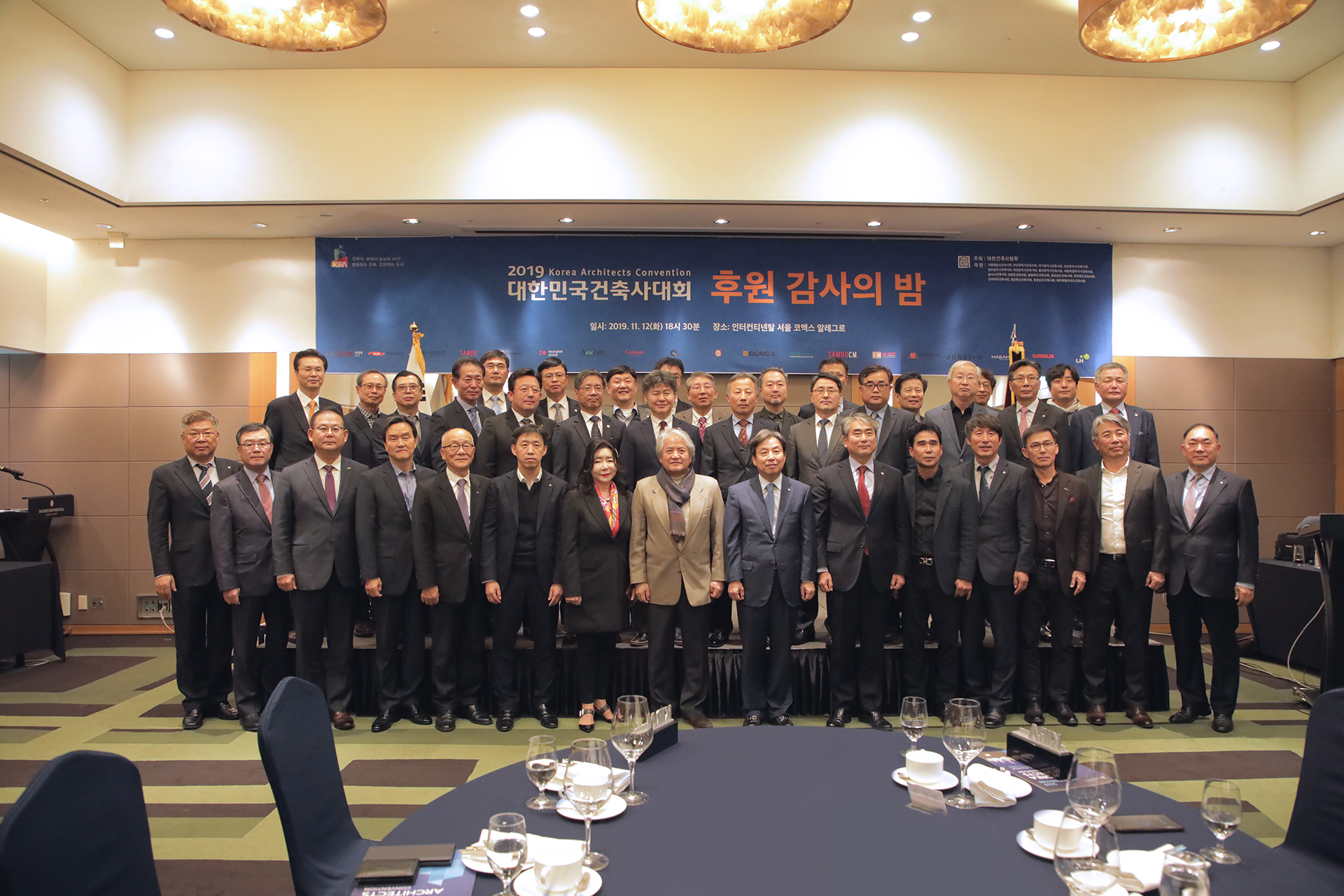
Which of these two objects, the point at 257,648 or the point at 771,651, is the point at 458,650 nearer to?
the point at 257,648

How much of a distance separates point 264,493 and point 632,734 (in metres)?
3.87

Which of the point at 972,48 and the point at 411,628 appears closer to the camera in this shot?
the point at 411,628

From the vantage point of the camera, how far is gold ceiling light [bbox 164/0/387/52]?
3.28 metres

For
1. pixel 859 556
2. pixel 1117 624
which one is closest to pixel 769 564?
pixel 859 556

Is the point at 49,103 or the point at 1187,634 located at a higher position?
the point at 49,103

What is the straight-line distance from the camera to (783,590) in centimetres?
463

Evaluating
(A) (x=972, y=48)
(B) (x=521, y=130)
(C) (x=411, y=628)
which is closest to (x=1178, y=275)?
(A) (x=972, y=48)

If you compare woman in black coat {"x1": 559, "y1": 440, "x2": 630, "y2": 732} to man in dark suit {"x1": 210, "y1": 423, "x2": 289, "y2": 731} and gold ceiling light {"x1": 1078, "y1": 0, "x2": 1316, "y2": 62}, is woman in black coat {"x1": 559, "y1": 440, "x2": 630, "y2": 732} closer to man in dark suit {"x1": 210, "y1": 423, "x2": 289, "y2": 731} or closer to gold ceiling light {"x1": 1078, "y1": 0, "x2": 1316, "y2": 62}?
man in dark suit {"x1": 210, "y1": 423, "x2": 289, "y2": 731}

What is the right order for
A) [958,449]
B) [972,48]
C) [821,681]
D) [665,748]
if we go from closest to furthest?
1. [665,748]
2. [821,681]
3. [958,449]
4. [972,48]

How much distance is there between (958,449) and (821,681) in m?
1.84

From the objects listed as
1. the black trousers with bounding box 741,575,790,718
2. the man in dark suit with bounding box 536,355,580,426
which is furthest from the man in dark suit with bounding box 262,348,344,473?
the black trousers with bounding box 741,575,790,718

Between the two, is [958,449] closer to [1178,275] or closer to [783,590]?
[783,590]

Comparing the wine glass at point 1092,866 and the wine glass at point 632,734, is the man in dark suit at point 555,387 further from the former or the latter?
the wine glass at point 1092,866

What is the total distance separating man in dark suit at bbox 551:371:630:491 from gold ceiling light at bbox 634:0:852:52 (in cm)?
252
